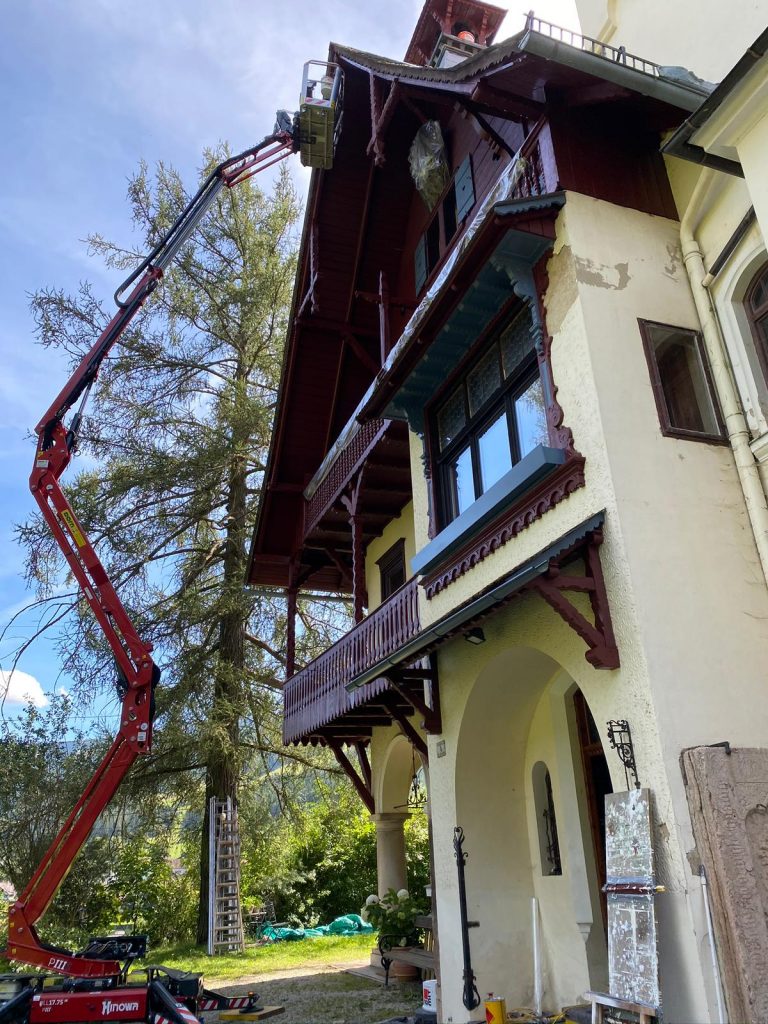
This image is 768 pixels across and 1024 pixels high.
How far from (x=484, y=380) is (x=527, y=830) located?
5032 millimetres

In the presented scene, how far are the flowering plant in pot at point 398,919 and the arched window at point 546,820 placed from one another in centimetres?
436

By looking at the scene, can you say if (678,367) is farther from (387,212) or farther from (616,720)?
(387,212)

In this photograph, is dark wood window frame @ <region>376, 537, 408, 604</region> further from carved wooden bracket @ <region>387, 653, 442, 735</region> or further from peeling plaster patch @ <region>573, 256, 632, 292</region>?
peeling plaster patch @ <region>573, 256, 632, 292</region>

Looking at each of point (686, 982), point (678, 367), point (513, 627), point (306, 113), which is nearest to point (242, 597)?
point (306, 113)

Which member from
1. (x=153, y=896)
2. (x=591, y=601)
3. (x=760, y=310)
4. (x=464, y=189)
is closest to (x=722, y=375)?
(x=760, y=310)

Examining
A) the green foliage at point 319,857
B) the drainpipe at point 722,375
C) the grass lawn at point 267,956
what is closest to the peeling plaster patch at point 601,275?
the drainpipe at point 722,375

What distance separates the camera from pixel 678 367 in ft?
24.1

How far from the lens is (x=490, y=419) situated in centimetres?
850

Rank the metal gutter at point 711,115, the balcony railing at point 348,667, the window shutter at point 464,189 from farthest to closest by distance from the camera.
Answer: the window shutter at point 464,189
the balcony railing at point 348,667
the metal gutter at point 711,115

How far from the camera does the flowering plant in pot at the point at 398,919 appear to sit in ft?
39.4

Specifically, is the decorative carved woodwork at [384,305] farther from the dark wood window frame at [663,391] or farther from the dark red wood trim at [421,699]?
the dark wood window frame at [663,391]

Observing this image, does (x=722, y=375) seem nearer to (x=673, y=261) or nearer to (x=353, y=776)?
(x=673, y=261)

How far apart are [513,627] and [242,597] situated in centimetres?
1234

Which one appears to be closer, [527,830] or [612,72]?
[612,72]
